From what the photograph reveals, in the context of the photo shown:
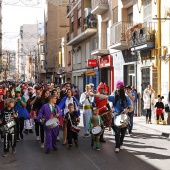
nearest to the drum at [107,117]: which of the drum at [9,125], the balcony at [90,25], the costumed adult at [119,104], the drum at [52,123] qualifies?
the costumed adult at [119,104]

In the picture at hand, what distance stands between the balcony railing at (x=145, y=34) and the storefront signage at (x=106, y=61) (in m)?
6.31

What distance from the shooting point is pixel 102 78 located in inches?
1100

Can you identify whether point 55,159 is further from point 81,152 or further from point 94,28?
point 94,28

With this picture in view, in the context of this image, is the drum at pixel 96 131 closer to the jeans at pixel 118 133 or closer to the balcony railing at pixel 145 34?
the jeans at pixel 118 133

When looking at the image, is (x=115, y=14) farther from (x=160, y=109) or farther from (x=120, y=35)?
(x=160, y=109)

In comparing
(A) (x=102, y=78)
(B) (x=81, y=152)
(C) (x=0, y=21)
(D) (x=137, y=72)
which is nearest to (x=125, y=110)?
Answer: (B) (x=81, y=152)

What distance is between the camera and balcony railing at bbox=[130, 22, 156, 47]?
1736cm

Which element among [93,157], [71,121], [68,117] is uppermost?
[68,117]

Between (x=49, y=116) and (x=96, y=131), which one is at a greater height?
(x=49, y=116)

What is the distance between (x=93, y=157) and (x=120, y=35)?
1334 centimetres

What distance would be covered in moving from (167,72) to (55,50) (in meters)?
46.4

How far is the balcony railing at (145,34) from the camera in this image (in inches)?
683

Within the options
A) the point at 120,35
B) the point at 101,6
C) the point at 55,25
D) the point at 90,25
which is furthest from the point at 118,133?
the point at 55,25

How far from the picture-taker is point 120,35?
20734mm
